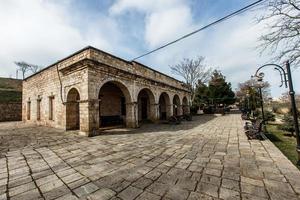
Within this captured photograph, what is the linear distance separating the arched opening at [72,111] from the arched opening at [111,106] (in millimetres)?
2214

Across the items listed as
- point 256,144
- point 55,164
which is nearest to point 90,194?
point 55,164

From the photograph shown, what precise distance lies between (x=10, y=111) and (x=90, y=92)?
18.1 m

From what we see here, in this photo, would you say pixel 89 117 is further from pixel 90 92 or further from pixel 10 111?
pixel 10 111

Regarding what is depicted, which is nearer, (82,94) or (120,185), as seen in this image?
(120,185)

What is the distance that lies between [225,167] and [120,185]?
218 cm

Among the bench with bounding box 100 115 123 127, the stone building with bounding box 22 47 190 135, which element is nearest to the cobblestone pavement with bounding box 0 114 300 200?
the stone building with bounding box 22 47 190 135

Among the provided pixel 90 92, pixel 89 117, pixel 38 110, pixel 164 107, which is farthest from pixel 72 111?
pixel 164 107

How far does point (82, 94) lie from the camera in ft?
24.5

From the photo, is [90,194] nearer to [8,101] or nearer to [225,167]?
[225,167]

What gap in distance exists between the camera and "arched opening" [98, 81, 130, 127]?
458 inches

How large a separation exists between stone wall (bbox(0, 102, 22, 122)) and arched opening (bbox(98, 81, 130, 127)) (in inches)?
579

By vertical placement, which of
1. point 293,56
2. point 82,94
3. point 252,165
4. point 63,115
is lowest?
point 252,165

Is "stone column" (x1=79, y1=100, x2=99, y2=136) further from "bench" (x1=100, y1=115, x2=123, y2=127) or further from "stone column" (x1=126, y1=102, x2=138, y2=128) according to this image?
"bench" (x1=100, y1=115, x2=123, y2=127)

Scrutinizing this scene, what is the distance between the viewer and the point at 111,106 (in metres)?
12.4
